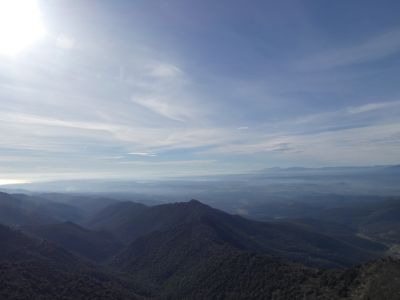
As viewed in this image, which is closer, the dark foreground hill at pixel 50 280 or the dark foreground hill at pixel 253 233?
the dark foreground hill at pixel 50 280

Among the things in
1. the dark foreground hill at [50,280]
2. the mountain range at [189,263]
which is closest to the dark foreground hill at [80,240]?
the mountain range at [189,263]

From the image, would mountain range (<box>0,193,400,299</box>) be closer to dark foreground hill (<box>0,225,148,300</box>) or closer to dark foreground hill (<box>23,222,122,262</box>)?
dark foreground hill (<box>0,225,148,300</box>)

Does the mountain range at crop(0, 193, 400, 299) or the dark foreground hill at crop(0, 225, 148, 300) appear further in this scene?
the dark foreground hill at crop(0, 225, 148, 300)

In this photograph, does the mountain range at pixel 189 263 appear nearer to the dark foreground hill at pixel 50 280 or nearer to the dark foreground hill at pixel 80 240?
the dark foreground hill at pixel 50 280

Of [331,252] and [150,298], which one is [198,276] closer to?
[150,298]

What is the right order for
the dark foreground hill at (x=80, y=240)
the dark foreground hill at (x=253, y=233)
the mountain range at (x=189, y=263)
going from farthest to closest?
the dark foreground hill at (x=80, y=240) → the dark foreground hill at (x=253, y=233) → the mountain range at (x=189, y=263)

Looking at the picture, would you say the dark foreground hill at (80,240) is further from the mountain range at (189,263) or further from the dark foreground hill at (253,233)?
the dark foreground hill at (253,233)

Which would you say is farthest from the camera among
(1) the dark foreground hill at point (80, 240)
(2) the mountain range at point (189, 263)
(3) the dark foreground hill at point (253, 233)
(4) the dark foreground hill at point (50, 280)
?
(1) the dark foreground hill at point (80, 240)

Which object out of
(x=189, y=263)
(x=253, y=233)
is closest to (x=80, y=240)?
(x=189, y=263)

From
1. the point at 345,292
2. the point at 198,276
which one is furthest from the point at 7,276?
the point at 345,292

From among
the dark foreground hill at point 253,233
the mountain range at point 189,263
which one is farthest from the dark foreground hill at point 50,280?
the dark foreground hill at point 253,233

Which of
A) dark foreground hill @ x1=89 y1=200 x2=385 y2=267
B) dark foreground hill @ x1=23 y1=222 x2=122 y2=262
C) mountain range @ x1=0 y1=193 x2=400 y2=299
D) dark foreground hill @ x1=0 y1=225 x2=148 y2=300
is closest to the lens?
mountain range @ x1=0 y1=193 x2=400 y2=299

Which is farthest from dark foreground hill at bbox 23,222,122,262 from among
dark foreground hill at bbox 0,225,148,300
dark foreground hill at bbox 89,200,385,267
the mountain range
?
dark foreground hill at bbox 0,225,148,300

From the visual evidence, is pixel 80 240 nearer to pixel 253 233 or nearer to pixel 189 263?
pixel 189 263
